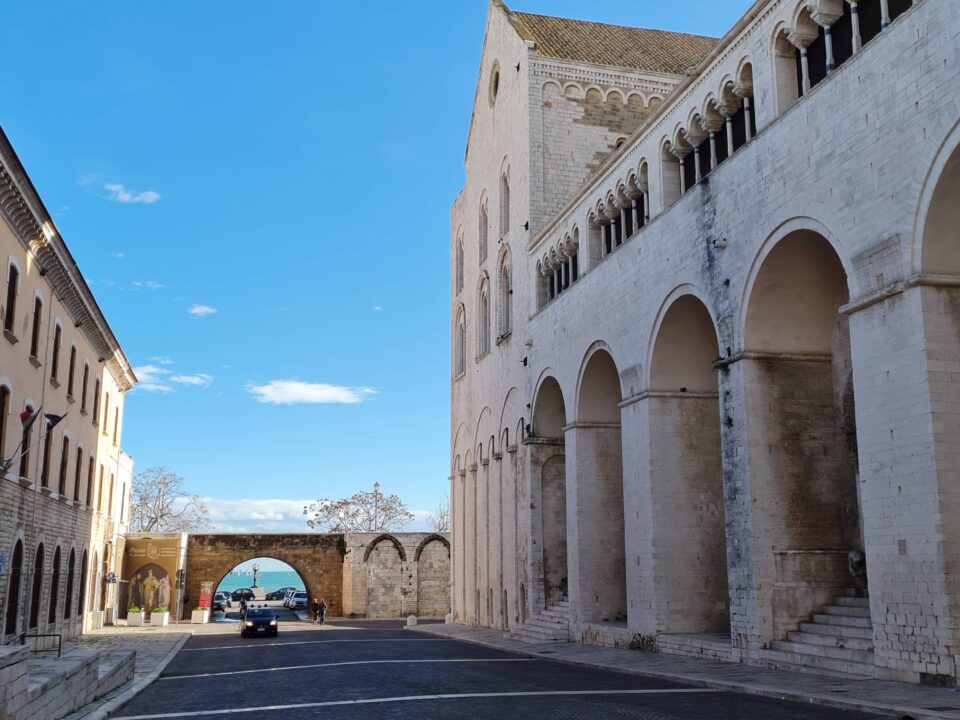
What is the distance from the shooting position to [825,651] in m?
13.6

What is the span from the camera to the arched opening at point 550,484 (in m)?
27.2

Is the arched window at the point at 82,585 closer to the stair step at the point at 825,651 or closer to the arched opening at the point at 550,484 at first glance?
the arched opening at the point at 550,484

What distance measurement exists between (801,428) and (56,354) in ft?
61.8

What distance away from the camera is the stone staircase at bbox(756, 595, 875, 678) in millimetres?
12836

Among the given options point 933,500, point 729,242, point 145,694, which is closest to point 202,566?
point 145,694

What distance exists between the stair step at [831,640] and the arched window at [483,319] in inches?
835

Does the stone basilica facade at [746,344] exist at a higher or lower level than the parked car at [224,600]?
higher

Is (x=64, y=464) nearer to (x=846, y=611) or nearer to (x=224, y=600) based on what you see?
(x=846, y=611)

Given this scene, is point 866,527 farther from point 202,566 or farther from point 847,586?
point 202,566

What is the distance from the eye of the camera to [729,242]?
16562 millimetres

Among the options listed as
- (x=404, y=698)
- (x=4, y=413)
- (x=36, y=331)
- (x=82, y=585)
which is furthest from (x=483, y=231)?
(x=404, y=698)

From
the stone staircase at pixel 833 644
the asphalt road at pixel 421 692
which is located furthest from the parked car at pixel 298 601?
the stone staircase at pixel 833 644

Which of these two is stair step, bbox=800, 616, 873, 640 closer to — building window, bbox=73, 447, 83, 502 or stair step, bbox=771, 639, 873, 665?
stair step, bbox=771, 639, 873, 665

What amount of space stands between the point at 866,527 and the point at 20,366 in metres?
17.4
